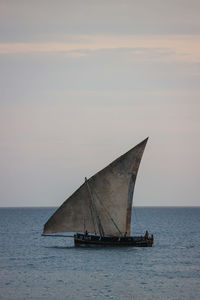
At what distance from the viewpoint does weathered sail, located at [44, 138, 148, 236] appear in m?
74.6

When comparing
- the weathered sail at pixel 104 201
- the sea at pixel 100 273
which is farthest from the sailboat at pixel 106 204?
the sea at pixel 100 273

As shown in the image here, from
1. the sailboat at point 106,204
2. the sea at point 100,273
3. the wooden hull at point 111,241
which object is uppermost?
the sailboat at point 106,204

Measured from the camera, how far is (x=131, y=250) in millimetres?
77750

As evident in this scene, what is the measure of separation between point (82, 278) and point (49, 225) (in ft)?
48.8

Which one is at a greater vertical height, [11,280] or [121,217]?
[121,217]

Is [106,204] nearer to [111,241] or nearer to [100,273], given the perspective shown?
[111,241]

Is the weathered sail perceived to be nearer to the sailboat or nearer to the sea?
the sailboat

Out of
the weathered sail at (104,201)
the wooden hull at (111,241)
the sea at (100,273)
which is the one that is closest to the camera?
the sea at (100,273)

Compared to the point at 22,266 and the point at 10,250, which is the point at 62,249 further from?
the point at 22,266

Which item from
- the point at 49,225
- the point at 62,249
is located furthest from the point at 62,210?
the point at 62,249

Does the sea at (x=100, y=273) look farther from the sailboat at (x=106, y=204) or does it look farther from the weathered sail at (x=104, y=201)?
the weathered sail at (x=104, y=201)

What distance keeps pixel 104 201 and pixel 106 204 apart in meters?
0.44

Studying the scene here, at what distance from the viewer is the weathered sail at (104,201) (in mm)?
74625

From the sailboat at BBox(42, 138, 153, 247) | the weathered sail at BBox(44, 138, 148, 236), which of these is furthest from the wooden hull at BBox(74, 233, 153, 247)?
the weathered sail at BBox(44, 138, 148, 236)
